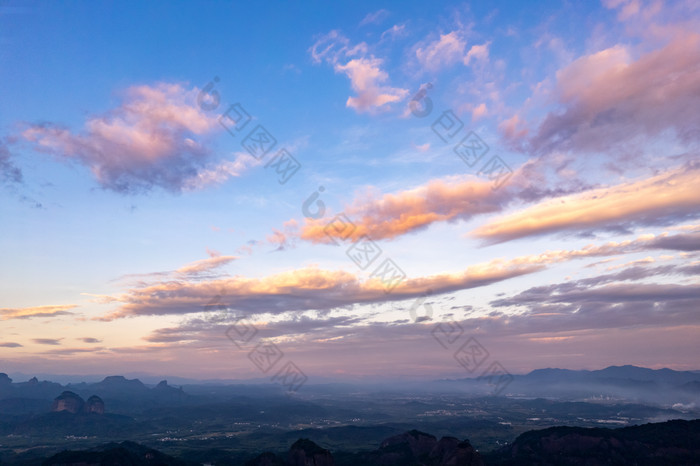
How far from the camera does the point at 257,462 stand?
186 metres

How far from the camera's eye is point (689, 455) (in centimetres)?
19912

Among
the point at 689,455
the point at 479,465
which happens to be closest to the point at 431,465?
the point at 479,465

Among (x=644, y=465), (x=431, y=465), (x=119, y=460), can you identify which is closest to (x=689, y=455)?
(x=644, y=465)

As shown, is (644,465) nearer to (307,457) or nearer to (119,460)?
(307,457)

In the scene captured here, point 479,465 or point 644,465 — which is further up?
point 479,465

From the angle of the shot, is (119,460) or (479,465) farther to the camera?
(119,460)

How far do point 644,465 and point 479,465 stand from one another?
90123 millimetres

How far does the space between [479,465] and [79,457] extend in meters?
186

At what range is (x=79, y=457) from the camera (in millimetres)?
198875

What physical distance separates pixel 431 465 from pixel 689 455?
125358 mm

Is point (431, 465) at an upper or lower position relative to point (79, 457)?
lower

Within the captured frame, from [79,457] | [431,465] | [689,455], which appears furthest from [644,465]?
[79,457]

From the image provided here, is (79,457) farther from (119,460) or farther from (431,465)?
(431,465)

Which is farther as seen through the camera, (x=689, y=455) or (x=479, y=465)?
(x=689, y=455)
